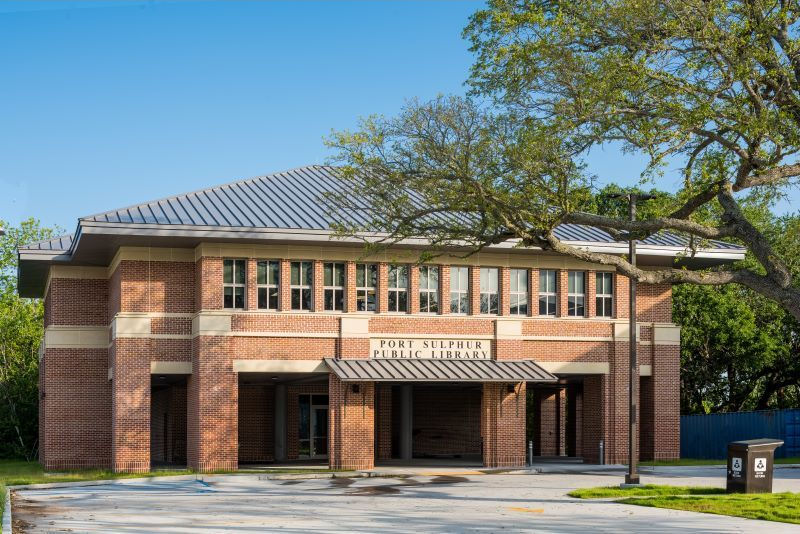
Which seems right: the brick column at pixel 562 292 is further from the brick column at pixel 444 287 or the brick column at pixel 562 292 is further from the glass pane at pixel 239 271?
the glass pane at pixel 239 271

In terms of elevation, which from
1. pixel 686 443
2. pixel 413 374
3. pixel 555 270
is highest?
pixel 555 270

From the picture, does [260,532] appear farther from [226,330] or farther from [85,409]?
[85,409]

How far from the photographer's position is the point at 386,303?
39719 mm

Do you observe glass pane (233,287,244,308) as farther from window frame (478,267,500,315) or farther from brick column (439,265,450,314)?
window frame (478,267,500,315)

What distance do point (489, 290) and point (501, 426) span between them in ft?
15.2

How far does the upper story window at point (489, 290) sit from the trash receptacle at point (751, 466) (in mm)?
15328

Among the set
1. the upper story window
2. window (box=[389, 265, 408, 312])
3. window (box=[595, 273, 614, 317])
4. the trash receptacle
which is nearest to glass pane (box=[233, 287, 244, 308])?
window (box=[389, 265, 408, 312])

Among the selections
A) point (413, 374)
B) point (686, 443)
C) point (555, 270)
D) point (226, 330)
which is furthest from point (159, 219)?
point (686, 443)

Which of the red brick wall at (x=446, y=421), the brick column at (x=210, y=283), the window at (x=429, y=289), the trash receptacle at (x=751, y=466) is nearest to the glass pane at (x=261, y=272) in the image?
the brick column at (x=210, y=283)

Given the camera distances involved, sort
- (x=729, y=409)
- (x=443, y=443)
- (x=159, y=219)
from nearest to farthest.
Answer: (x=159, y=219) < (x=443, y=443) < (x=729, y=409)

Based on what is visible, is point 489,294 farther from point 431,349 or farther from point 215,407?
point 215,407

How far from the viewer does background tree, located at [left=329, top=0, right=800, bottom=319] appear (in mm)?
23391

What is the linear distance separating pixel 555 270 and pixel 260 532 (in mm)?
23825

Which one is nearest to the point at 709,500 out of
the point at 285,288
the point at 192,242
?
the point at 285,288
